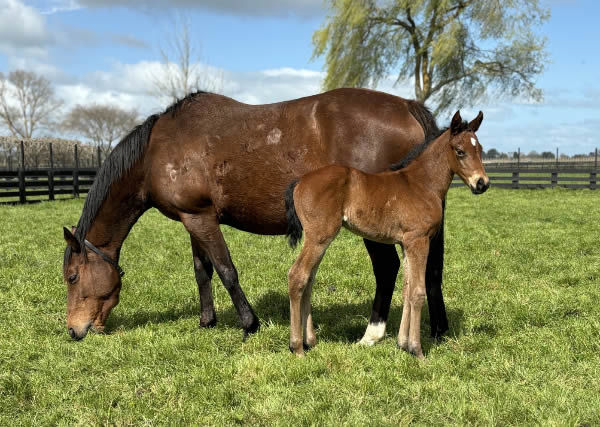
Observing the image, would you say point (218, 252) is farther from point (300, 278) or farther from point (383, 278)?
point (383, 278)

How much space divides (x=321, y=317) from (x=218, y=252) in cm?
135

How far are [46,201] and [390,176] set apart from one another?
17.1 m

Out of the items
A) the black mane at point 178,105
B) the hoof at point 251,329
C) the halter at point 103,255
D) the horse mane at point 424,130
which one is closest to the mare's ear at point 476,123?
the horse mane at point 424,130

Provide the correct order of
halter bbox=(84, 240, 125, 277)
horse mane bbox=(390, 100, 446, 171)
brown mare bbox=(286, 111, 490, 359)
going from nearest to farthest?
brown mare bbox=(286, 111, 490, 359) < horse mane bbox=(390, 100, 446, 171) < halter bbox=(84, 240, 125, 277)

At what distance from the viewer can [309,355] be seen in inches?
153

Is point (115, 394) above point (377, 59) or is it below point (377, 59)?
below

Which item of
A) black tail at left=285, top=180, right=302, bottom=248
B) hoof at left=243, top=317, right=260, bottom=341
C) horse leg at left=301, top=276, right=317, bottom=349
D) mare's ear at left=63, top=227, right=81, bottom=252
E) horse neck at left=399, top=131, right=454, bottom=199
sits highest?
horse neck at left=399, top=131, right=454, bottom=199

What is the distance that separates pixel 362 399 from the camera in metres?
3.19

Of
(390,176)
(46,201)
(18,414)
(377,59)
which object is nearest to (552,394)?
(390,176)

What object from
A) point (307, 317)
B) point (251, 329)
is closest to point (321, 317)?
point (251, 329)

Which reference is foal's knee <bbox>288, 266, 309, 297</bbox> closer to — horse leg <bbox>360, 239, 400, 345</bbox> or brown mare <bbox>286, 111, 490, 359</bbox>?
brown mare <bbox>286, 111, 490, 359</bbox>

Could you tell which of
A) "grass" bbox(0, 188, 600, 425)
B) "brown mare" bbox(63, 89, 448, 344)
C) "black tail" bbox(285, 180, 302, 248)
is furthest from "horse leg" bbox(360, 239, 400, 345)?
"black tail" bbox(285, 180, 302, 248)

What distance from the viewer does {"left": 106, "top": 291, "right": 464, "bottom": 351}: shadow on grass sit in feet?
15.4

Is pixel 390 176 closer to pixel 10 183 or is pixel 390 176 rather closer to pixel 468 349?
pixel 468 349
